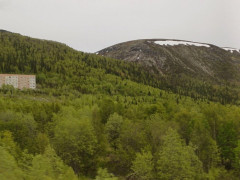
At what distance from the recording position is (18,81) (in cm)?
15550

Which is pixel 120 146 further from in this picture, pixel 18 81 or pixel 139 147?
pixel 18 81

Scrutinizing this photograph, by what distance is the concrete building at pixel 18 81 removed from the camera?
152250 millimetres

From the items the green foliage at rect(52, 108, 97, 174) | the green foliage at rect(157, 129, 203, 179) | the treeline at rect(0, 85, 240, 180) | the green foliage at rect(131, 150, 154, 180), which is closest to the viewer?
the green foliage at rect(157, 129, 203, 179)

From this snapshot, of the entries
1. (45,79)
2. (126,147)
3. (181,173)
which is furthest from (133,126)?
(45,79)

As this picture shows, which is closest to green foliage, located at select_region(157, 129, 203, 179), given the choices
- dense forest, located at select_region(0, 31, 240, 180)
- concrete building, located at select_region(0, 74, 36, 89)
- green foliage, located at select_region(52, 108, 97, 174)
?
dense forest, located at select_region(0, 31, 240, 180)

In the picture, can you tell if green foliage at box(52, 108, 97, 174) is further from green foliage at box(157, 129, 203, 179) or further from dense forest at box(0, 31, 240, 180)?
green foliage at box(157, 129, 203, 179)

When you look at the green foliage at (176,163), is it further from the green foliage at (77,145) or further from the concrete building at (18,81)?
the concrete building at (18,81)

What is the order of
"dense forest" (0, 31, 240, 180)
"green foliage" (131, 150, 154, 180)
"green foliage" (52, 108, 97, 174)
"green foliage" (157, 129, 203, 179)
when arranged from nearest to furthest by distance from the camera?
"dense forest" (0, 31, 240, 180)
"green foliage" (157, 129, 203, 179)
"green foliage" (131, 150, 154, 180)
"green foliage" (52, 108, 97, 174)

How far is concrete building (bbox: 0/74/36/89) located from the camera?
152250 mm

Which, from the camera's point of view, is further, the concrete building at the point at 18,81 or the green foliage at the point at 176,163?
the concrete building at the point at 18,81

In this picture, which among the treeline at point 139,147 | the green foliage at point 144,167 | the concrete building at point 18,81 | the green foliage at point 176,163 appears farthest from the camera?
the concrete building at point 18,81

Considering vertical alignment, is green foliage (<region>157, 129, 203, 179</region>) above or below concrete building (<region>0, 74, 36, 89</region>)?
below

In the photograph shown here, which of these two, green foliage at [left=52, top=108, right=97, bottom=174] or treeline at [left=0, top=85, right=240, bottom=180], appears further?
green foliage at [left=52, top=108, right=97, bottom=174]

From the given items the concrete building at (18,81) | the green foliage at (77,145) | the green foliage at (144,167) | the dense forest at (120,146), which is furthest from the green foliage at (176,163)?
the concrete building at (18,81)
